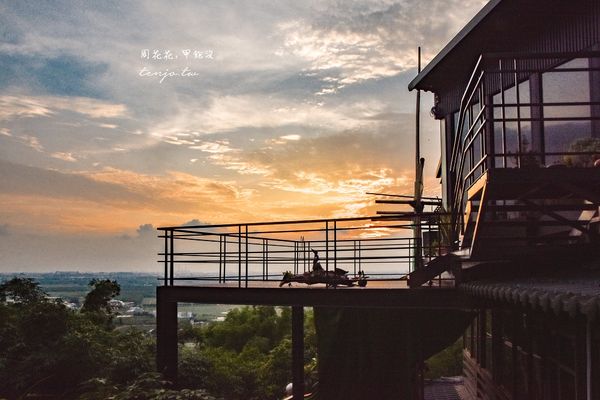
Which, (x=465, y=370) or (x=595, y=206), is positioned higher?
(x=595, y=206)

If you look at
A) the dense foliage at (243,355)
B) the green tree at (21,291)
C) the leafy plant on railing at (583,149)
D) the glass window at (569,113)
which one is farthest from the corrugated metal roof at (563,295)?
the green tree at (21,291)

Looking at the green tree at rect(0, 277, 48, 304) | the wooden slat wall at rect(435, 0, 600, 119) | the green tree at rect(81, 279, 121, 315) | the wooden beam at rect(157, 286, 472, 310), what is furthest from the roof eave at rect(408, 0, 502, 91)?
the green tree at rect(0, 277, 48, 304)

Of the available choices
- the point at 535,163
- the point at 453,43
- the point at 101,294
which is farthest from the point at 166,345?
the point at 101,294

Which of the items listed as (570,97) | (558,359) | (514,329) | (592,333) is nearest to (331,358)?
(514,329)

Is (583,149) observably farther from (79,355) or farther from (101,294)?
(101,294)

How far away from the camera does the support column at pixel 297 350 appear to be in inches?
477

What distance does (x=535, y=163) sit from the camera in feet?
29.0

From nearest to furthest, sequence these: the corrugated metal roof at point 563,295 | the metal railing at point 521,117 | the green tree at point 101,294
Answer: the corrugated metal roof at point 563,295, the metal railing at point 521,117, the green tree at point 101,294

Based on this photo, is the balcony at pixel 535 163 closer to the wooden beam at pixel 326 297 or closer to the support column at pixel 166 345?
the wooden beam at pixel 326 297

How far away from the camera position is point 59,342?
1564cm

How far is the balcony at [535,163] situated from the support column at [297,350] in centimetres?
340

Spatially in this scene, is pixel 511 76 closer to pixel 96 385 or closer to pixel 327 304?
pixel 327 304

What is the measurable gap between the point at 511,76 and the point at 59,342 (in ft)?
40.4

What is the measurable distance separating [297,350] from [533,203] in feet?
19.7
